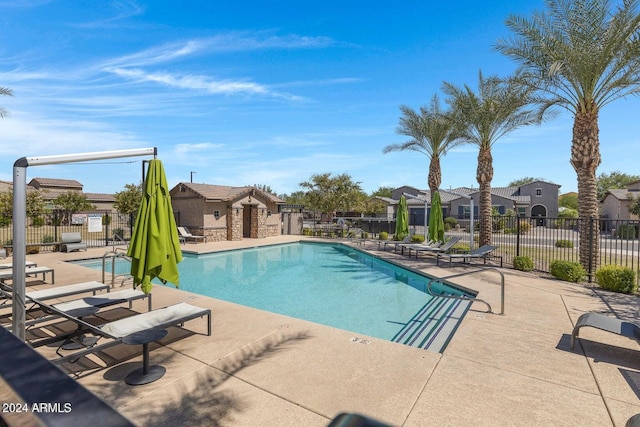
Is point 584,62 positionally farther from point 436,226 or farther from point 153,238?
point 153,238

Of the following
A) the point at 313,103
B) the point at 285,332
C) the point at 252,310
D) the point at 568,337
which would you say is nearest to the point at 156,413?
the point at 285,332

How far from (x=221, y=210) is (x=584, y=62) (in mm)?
21131

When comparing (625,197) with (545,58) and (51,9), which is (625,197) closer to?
(545,58)

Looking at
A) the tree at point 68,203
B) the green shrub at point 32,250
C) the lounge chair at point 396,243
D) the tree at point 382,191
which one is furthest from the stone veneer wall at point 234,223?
the tree at point 382,191

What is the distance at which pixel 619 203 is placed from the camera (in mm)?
37500

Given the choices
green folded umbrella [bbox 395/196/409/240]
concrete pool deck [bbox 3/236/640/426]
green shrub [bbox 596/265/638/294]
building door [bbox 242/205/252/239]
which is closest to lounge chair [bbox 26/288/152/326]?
concrete pool deck [bbox 3/236/640/426]

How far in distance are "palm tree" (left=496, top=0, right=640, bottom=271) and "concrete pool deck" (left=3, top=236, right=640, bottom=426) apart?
7.27 meters

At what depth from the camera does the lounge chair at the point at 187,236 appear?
70.1 feet

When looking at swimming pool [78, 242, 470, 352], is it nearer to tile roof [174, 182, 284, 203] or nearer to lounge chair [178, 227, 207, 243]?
lounge chair [178, 227, 207, 243]

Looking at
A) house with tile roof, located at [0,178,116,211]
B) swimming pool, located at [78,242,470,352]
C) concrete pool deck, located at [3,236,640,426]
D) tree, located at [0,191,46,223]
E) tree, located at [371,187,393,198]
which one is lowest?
swimming pool, located at [78,242,470,352]

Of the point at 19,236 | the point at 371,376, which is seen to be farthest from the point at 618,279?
the point at 19,236

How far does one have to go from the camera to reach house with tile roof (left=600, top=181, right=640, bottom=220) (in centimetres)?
3481

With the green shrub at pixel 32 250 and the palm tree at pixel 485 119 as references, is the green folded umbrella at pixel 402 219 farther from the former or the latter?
the green shrub at pixel 32 250

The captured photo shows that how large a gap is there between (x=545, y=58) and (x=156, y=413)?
14788mm
